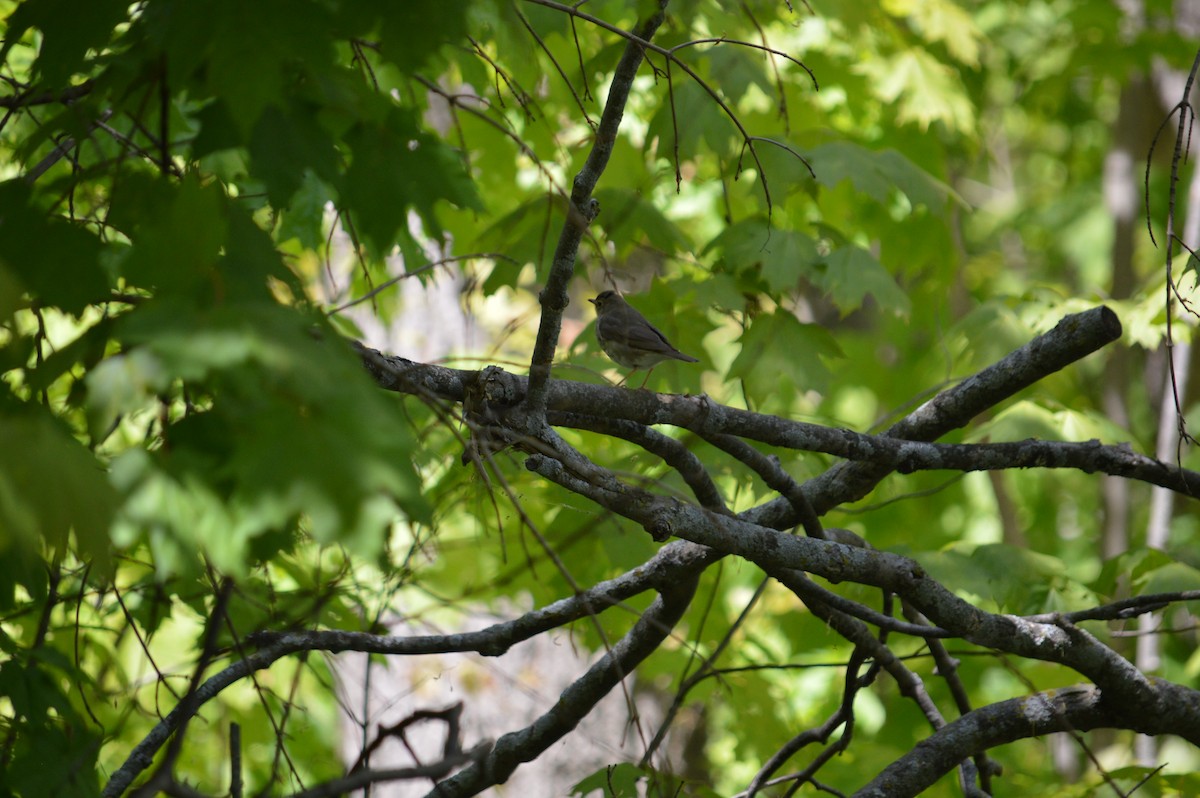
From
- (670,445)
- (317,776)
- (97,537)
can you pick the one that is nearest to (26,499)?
(97,537)

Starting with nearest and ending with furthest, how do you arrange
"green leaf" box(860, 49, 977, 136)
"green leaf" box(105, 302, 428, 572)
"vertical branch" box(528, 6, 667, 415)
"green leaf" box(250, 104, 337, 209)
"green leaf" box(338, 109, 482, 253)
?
1. "green leaf" box(105, 302, 428, 572)
2. "green leaf" box(250, 104, 337, 209)
3. "green leaf" box(338, 109, 482, 253)
4. "vertical branch" box(528, 6, 667, 415)
5. "green leaf" box(860, 49, 977, 136)

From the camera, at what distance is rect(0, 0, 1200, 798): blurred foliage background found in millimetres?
962

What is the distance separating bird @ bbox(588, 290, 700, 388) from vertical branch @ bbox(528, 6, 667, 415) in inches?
47.7

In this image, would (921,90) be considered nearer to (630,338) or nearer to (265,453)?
(630,338)

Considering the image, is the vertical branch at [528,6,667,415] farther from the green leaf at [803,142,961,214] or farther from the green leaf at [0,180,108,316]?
the green leaf at [803,142,961,214]

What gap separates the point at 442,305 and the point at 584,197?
4013 mm

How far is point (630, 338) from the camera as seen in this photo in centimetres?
311

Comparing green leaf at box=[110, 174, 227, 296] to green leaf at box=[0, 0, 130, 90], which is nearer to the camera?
green leaf at box=[110, 174, 227, 296]

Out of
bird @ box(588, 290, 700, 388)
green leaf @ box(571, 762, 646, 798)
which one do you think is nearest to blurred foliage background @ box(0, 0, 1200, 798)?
bird @ box(588, 290, 700, 388)

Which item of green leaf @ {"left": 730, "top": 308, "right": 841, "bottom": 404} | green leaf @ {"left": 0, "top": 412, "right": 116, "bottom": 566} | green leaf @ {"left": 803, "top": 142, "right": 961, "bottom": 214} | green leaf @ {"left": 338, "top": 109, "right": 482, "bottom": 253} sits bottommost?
green leaf @ {"left": 0, "top": 412, "right": 116, "bottom": 566}

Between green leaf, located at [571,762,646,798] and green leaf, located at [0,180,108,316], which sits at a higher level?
green leaf, located at [0,180,108,316]

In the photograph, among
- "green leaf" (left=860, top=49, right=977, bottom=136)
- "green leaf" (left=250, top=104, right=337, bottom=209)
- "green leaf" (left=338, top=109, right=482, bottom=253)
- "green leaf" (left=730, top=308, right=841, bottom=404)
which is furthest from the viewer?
"green leaf" (left=860, top=49, right=977, bottom=136)

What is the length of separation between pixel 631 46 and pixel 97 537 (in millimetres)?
1158

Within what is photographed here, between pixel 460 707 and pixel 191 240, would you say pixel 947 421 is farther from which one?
pixel 191 240
